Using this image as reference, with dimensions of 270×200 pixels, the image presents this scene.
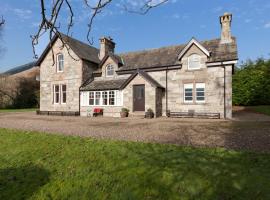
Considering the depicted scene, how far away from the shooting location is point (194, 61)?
20219 mm

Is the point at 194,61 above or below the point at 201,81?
above

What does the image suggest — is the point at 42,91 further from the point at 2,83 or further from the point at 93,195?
the point at 93,195

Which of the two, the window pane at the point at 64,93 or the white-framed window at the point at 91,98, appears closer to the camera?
the white-framed window at the point at 91,98

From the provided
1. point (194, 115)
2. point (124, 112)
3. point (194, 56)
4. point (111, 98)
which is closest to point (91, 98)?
point (111, 98)

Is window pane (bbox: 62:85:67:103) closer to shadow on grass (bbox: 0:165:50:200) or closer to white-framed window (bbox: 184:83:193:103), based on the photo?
white-framed window (bbox: 184:83:193:103)

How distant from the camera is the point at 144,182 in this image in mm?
5715

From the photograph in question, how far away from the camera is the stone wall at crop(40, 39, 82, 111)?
24.9 metres

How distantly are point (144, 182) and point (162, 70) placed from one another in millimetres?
16874

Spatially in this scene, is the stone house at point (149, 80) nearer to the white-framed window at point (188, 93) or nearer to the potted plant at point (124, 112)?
the white-framed window at point (188, 93)

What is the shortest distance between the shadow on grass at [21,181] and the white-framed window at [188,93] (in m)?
15.6

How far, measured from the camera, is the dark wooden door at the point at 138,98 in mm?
21188

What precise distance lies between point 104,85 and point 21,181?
1734 centimetres

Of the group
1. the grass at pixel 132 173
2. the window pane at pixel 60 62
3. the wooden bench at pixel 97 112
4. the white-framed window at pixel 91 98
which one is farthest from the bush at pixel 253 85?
the grass at pixel 132 173

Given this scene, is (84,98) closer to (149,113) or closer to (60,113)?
(60,113)
